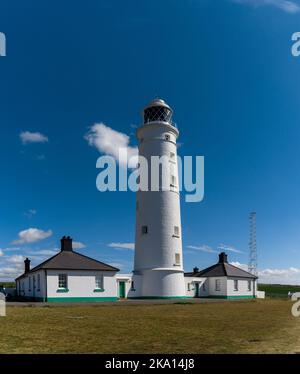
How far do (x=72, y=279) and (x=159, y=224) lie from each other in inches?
314

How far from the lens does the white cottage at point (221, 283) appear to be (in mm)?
38444

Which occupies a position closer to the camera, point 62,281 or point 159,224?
point 62,281

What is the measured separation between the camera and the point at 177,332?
11.7 meters

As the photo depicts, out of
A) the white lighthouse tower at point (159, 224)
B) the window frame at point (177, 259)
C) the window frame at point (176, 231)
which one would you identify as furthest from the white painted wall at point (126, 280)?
the window frame at point (176, 231)

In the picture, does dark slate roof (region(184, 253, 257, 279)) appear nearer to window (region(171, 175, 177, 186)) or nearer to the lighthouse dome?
window (region(171, 175, 177, 186))

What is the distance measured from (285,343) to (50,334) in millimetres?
6350

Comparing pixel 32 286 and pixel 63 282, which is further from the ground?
pixel 63 282

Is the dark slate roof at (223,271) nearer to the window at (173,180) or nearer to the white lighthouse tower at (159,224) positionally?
the white lighthouse tower at (159,224)

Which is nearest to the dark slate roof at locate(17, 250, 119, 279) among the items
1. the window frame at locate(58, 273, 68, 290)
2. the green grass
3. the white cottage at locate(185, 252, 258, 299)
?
the window frame at locate(58, 273, 68, 290)

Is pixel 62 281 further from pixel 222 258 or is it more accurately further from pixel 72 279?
pixel 222 258

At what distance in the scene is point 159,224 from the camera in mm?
31203

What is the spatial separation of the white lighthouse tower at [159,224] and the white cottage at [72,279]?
2.76 metres

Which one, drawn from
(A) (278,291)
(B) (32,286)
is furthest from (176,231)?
(A) (278,291)
